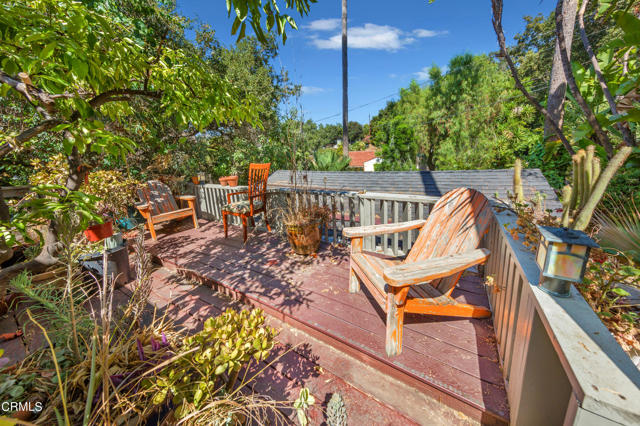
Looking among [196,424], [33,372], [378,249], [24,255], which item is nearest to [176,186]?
[24,255]

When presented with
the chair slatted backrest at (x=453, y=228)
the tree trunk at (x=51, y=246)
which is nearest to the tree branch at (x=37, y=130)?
the tree trunk at (x=51, y=246)

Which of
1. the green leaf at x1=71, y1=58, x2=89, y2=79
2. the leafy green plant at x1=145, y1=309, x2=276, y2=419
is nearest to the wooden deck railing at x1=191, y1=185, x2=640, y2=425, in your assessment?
the leafy green plant at x1=145, y1=309, x2=276, y2=419

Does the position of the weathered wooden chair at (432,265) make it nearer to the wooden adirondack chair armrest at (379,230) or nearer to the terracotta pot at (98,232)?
the wooden adirondack chair armrest at (379,230)

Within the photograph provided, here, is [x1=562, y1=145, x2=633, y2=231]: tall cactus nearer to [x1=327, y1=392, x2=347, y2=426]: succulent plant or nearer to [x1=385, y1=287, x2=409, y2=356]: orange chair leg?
[x1=385, y1=287, x2=409, y2=356]: orange chair leg

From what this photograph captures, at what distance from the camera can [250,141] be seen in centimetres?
789

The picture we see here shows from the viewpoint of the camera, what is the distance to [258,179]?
3766mm

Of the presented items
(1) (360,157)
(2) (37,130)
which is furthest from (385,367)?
(1) (360,157)

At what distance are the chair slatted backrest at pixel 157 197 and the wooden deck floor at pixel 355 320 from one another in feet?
3.32

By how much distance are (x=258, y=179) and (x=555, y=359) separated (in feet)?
11.8

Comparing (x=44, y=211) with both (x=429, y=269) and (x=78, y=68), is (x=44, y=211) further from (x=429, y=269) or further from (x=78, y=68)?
(x=429, y=269)

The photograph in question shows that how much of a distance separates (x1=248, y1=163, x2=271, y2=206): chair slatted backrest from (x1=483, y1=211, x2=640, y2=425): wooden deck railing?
3079 millimetres

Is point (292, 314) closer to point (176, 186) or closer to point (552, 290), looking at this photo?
point (552, 290)

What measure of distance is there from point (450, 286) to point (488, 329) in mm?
432

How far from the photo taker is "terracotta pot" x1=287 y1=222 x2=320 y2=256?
3.02m
